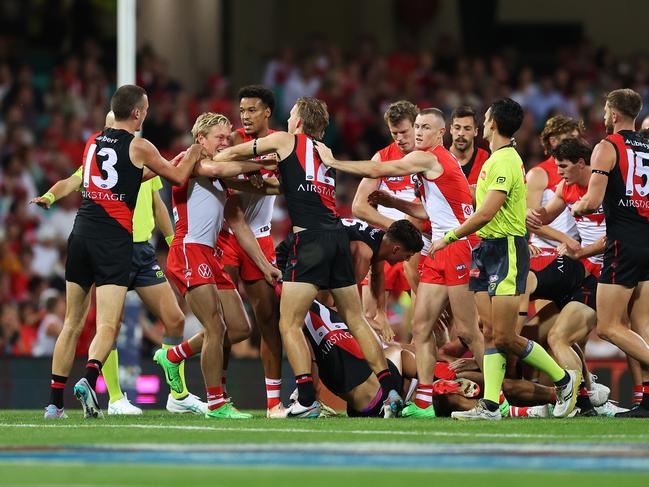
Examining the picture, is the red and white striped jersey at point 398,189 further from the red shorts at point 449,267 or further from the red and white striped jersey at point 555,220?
the red shorts at point 449,267

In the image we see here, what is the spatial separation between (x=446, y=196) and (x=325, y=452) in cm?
403

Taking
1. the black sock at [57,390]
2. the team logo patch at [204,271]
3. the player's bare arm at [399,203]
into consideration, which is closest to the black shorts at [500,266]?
the player's bare arm at [399,203]

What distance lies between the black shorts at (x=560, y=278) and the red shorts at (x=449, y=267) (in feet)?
3.08

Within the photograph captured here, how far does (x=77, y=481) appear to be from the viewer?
20.5 ft

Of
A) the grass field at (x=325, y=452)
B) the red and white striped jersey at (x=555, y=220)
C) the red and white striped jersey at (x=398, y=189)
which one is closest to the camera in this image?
the grass field at (x=325, y=452)

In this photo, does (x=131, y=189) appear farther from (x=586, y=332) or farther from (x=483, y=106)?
(x=483, y=106)

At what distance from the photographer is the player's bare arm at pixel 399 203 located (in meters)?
11.3

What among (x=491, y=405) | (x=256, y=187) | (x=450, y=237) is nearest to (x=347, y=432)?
(x=491, y=405)

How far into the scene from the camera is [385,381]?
10648 mm

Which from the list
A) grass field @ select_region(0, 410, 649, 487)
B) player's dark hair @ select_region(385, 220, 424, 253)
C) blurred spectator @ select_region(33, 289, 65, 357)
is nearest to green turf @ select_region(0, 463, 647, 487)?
grass field @ select_region(0, 410, 649, 487)

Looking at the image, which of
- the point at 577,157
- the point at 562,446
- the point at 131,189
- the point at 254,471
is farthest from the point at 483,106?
the point at 254,471

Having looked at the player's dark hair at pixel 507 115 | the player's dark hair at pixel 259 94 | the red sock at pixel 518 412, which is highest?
the player's dark hair at pixel 259 94

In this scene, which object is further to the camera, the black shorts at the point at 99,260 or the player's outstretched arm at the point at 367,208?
the player's outstretched arm at the point at 367,208

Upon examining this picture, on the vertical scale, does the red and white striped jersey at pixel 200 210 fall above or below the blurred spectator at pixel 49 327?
above
